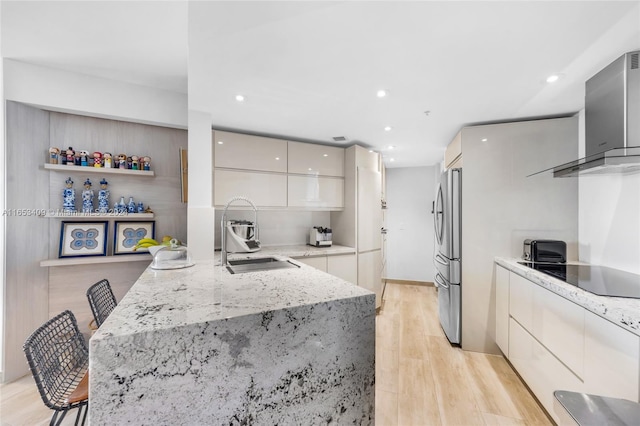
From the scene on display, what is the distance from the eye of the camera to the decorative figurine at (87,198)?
2359 mm

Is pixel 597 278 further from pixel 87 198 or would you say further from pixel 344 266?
pixel 87 198

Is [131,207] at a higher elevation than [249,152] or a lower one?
lower

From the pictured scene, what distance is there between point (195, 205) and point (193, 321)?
6.17 ft

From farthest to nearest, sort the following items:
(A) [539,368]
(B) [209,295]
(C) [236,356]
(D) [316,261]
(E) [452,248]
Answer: (D) [316,261]
(E) [452,248]
(A) [539,368]
(B) [209,295]
(C) [236,356]

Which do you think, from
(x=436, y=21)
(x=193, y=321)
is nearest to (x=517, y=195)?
Answer: (x=436, y=21)

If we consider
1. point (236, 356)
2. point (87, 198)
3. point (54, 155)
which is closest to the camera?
point (236, 356)

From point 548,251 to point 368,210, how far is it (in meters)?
1.92

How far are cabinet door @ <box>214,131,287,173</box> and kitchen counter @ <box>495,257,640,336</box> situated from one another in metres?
2.67

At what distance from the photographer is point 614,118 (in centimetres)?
155

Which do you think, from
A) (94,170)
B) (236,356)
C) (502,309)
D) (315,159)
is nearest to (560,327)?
(502,309)

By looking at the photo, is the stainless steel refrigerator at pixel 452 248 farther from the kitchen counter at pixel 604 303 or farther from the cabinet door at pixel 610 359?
the cabinet door at pixel 610 359

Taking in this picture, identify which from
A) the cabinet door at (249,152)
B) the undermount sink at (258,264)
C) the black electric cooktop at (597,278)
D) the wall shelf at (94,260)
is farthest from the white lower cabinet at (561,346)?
the wall shelf at (94,260)

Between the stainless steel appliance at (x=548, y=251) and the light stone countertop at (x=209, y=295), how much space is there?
1987 millimetres

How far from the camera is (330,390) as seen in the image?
97 cm
